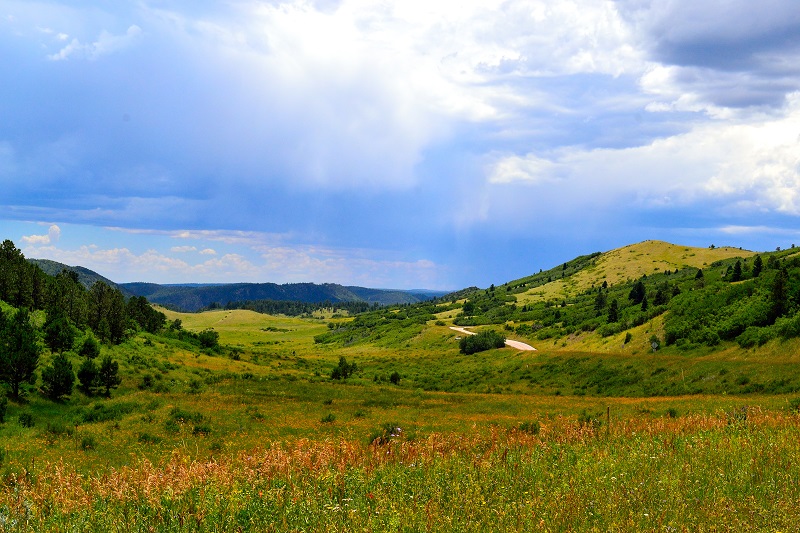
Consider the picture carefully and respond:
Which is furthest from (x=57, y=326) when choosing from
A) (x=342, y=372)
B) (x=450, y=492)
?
(x=450, y=492)

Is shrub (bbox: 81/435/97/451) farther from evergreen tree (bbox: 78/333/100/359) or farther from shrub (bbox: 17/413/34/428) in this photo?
evergreen tree (bbox: 78/333/100/359)

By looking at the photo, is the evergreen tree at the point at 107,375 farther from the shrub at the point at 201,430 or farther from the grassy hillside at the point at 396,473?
the shrub at the point at 201,430

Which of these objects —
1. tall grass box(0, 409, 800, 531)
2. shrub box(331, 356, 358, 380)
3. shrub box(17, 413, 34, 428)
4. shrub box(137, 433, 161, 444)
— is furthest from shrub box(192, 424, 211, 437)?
shrub box(331, 356, 358, 380)

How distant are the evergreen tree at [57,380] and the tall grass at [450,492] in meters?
32.9

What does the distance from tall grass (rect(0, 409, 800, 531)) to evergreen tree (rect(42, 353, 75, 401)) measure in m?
32.9

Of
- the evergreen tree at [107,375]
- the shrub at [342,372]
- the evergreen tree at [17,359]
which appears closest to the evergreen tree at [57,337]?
the evergreen tree at [107,375]

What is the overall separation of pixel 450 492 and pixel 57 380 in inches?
1505

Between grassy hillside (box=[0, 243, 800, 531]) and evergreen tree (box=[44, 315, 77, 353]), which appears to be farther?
evergreen tree (box=[44, 315, 77, 353])

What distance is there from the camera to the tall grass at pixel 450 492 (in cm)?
636

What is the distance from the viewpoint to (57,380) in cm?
3506

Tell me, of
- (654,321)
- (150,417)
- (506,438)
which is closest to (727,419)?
(506,438)

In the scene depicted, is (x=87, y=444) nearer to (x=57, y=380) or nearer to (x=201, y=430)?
(x=201, y=430)

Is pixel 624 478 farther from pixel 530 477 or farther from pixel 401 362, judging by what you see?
pixel 401 362

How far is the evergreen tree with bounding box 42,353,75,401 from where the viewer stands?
115 ft
